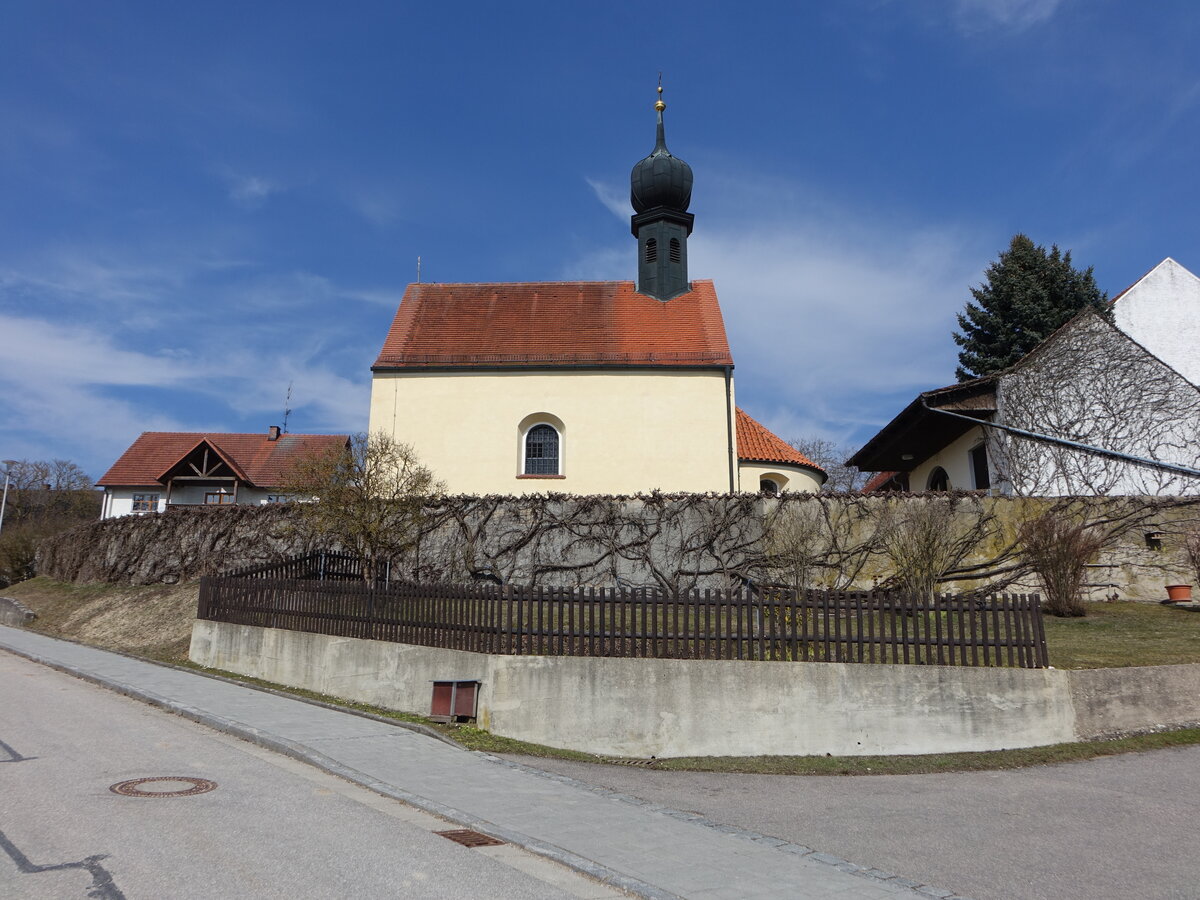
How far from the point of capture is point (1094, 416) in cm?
2002

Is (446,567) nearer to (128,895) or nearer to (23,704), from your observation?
(23,704)

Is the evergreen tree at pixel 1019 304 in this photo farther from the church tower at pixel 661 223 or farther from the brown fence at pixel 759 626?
the brown fence at pixel 759 626

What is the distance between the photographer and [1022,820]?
6859mm

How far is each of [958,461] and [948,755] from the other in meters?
15.7

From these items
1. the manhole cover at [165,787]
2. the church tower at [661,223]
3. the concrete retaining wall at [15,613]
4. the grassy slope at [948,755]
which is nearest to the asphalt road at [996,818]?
the grassy slope at [948,755]

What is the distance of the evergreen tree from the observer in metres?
30.0

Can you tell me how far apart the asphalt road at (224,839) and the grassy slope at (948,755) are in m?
2.99

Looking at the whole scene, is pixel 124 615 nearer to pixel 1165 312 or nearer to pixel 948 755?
pixel 948 755

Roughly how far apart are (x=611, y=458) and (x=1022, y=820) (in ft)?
55.7

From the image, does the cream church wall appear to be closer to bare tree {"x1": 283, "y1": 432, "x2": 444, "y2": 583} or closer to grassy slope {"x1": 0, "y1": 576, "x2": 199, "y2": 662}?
bare tree {"x1": 283, "y1": 432, "x2": 444, "y2": 583}

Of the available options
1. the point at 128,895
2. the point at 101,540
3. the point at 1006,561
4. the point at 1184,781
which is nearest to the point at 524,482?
the point at 1006,561

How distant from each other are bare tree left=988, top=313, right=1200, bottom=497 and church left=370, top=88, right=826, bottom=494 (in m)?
7.12

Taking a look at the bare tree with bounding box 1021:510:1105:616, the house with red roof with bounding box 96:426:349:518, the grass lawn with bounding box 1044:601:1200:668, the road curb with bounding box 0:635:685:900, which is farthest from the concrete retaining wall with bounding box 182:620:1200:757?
the house with red roof with bounding box 96:426:349:518

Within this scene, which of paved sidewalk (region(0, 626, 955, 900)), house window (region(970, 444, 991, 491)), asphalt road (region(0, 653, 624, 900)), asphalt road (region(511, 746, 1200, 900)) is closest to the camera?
asphalt road (region(0, 653, 624, 900))
